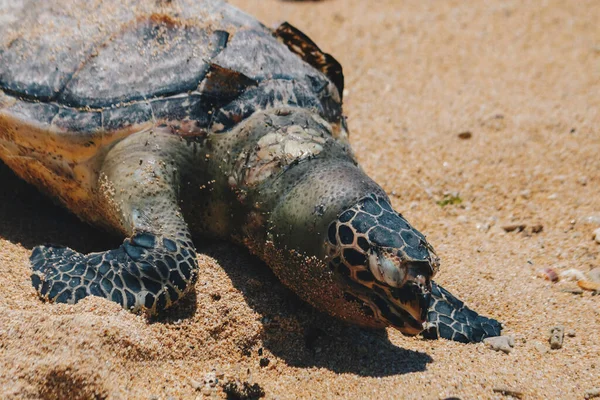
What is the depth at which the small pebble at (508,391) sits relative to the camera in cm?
279

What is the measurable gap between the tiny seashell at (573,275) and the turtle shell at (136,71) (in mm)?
1687

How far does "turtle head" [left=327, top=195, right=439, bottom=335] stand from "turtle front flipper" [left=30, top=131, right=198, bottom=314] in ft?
2.67

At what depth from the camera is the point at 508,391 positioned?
A: 9.20 feet

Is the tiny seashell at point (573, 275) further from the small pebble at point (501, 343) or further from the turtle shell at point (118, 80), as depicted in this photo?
the turtle shell at point (118, 80)

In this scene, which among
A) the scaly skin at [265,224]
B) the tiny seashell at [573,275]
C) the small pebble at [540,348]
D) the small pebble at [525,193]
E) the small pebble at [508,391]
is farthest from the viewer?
the small pebble at [525,193]

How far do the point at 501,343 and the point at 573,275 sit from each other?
2.90ft

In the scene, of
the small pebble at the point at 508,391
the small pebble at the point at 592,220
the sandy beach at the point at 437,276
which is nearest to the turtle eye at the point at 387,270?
the sandy beach at the point at 437,276

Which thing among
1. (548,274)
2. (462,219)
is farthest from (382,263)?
(462,219)

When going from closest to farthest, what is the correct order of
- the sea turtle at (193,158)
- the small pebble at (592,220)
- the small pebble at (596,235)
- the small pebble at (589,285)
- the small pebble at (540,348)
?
1. the sea turtle at (193,158)
2. the small pebble at (540,348)
3. the small pebble at (589,285)
4. the small pebble at (596,235)
5. the small pebble at (592,220)

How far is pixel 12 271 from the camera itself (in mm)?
3369

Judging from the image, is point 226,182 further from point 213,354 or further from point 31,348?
point 31,348

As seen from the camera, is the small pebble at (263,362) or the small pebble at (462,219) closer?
the small pebble at (263,362)

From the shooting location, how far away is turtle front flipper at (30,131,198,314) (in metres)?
3.12

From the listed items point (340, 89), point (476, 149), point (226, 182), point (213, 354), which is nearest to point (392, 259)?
point (213, 354)
